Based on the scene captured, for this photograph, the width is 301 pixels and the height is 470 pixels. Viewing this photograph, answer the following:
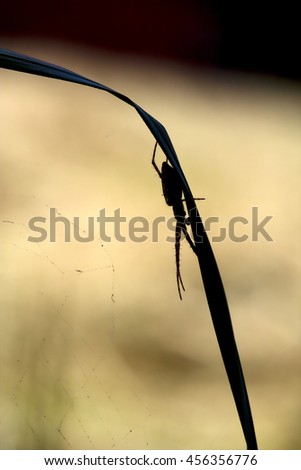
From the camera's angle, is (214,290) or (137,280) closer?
(214,290)

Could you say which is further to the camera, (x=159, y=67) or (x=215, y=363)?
(x=159, y=67)

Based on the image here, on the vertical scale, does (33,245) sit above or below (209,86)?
below

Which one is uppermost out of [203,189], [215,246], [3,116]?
[3,116]

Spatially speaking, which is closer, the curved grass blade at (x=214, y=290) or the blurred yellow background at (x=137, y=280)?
the curved grass blade at (x=214, y=290)

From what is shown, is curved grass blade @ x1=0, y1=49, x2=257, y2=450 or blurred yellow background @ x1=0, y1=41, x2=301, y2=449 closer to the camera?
curved grass blade @ x1=0, y1=49, x2=257, y2=450

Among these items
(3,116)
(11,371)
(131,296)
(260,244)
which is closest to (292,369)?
(260,244)
